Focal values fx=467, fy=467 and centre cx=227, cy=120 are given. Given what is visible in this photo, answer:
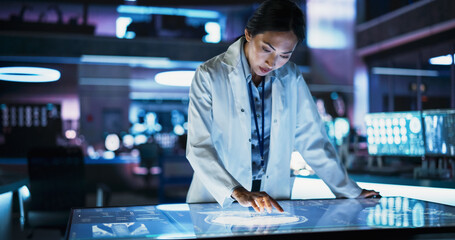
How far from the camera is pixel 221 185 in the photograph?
147 centimetres

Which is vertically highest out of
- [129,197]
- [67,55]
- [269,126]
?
[67,55]

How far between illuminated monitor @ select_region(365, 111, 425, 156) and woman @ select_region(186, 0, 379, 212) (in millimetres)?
1886

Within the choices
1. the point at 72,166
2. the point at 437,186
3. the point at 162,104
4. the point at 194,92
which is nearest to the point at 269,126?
the point at 194,92

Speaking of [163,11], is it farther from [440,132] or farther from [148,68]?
[440,132]

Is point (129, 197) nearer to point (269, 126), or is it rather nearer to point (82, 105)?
point (82, 105)

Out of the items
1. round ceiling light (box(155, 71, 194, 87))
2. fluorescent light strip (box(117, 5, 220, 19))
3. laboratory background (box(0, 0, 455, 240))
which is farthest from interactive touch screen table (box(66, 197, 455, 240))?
fluorescent light strip (box(117, 5, 220, 19))

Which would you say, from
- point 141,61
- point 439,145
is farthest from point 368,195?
point 141,61

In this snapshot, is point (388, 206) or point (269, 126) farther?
point (269, 126)

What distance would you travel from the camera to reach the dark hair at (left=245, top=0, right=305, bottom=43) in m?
1.46

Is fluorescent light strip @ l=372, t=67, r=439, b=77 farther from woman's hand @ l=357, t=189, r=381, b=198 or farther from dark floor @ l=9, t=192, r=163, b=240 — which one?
woman's hand @ l=357, t=189, r=381, b=198

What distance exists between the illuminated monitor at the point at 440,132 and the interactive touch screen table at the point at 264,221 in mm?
1773

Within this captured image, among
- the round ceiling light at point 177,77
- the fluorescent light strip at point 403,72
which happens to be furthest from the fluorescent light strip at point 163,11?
the fluorescent light strip at point 403,72

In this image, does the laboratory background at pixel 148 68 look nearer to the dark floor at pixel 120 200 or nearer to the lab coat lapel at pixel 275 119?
the dark floor at pixel 120 200

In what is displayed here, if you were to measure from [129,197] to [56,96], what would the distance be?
277 centimetres
